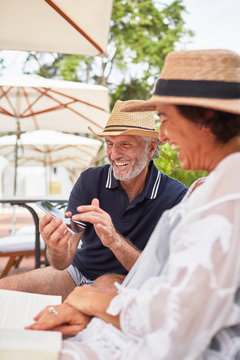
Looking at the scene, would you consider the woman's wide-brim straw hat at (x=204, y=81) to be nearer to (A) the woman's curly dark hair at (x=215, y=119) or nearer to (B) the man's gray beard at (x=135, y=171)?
(A) the woman's curly dark hair at (x=215, y=119)

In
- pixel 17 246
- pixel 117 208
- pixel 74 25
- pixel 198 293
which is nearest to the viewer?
pixel 198 293

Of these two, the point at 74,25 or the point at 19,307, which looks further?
the point at 74,25

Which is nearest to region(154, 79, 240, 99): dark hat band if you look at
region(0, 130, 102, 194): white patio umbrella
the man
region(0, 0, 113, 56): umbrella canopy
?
the man

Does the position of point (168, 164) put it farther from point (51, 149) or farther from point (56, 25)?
point (51, 149)

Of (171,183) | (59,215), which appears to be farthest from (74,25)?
(59,215)

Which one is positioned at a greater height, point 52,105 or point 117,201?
point 117,201

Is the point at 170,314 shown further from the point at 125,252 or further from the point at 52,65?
the point at 52,65

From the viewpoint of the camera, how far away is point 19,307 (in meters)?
1.77

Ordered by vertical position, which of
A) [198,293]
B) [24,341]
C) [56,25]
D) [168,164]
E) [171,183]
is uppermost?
[56,25]

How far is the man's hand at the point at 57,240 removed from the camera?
7.05ft

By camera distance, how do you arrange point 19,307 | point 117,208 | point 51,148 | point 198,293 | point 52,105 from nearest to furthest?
point 198,293 < point 19,307 < point 117,208 < point 52,105 < point 51,148

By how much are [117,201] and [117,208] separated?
0.15ft

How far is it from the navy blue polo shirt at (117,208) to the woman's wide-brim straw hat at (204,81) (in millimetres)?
1327

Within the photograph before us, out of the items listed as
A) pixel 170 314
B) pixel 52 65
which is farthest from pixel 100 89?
pixel 52 65
